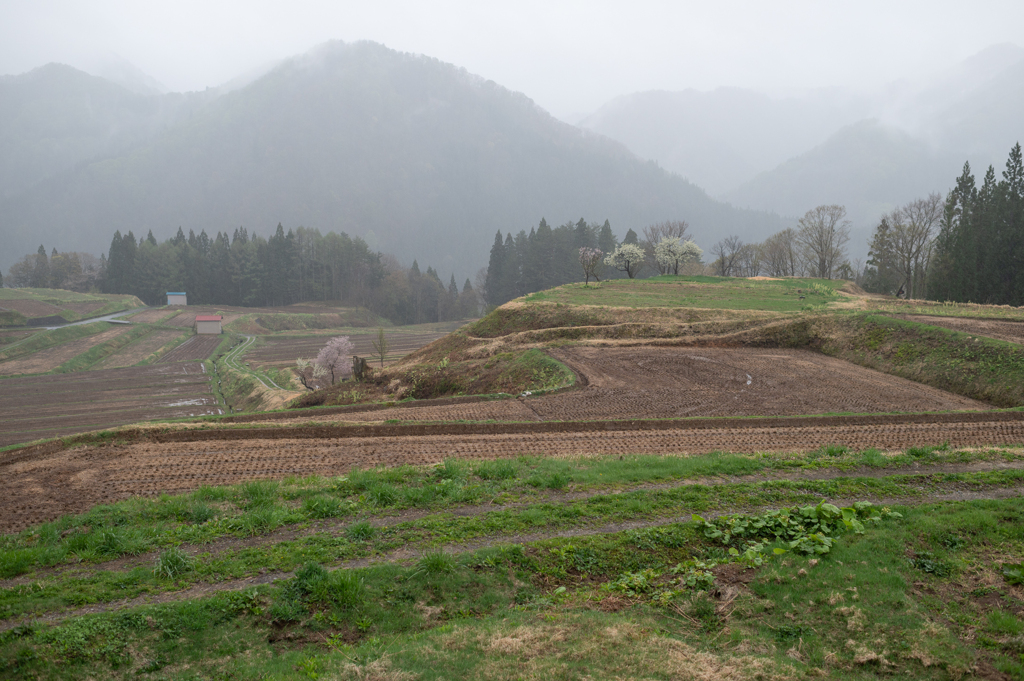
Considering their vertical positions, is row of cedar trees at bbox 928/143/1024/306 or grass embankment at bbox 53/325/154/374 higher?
row of cedar trees at bbox 928/143/1024/306

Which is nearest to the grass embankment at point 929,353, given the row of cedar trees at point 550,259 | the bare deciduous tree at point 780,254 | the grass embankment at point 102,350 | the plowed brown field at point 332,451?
the plowed brown field at point 332,451

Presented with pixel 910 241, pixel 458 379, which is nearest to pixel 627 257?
pixel 910 241

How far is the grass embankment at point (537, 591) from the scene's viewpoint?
261 inches

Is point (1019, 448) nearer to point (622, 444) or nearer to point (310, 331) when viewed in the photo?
point (622, 444)

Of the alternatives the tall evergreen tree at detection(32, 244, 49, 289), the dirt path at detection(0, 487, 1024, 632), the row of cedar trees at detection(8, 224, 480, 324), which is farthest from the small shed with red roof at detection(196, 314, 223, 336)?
the dirt path at detection(0, 487, 1024, 632)

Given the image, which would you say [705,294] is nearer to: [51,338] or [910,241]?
[910,241]

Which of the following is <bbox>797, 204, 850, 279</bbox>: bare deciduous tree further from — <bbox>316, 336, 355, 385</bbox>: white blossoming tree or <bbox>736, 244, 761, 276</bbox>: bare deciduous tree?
<bbox>316, 336, 355, 385</bbox>: white blossoming tree

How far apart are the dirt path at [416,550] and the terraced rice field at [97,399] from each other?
3520 cm

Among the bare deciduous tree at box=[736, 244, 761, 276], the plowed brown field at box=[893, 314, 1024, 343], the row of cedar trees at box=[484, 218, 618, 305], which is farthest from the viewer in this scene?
the row of cedar trees at box=[484, 218, 618, 305]

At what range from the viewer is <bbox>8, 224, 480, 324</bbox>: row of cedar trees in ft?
412

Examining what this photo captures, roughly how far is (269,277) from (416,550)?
Result: 137 m

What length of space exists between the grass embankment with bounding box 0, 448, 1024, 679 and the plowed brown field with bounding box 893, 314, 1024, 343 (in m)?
23.0

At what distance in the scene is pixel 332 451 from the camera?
16.2 metres

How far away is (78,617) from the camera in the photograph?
7.43 m
